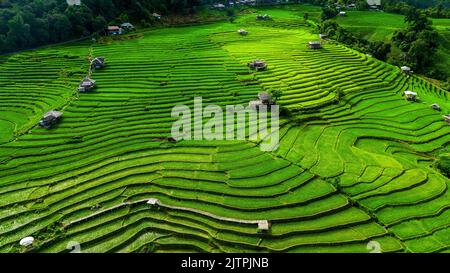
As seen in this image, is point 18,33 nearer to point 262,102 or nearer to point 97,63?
point 97,63

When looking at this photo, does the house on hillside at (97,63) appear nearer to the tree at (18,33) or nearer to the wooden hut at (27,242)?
the tree at (18,33)

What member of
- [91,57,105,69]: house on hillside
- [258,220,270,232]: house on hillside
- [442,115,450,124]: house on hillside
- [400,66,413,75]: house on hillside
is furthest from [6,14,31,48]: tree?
[442,115,450,124]: house on hillside

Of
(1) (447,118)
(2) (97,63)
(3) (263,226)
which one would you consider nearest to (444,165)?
(1) (447,118)

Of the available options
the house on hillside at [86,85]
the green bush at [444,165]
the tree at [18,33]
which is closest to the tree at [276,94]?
the green bush at [444,165]

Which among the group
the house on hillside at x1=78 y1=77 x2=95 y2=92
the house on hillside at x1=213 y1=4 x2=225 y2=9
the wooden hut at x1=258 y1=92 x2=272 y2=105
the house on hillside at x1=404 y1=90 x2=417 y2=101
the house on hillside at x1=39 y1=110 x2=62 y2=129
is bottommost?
the house on hillside at x1=404 y1=90 x2=417 y2=101

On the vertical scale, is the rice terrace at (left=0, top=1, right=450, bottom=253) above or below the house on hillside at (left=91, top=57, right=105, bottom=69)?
below

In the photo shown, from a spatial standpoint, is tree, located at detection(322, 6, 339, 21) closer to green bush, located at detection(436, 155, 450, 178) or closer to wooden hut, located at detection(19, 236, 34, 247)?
green bush, located at detection(436, 155, 450, 178)

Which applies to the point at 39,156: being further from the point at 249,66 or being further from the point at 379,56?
the point at 379,56
